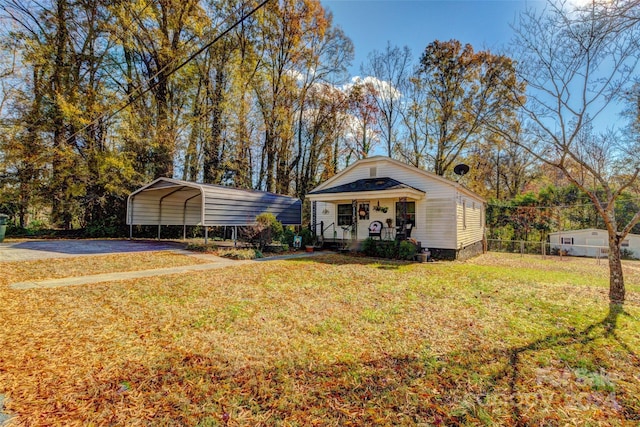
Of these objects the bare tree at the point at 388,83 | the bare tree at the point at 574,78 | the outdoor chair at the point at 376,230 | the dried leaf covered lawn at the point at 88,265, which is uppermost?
the bare tree at the point at 388,83

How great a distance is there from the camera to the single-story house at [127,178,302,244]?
477 inches

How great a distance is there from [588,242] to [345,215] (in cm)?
1543

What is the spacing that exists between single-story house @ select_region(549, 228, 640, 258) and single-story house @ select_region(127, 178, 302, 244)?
16.2m

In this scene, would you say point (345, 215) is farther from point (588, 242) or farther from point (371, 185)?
point (588, 242)

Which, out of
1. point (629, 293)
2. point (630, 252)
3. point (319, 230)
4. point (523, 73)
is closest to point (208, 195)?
point (319, 230)

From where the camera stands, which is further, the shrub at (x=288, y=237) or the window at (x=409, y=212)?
the shrub at (x=288, y=237)

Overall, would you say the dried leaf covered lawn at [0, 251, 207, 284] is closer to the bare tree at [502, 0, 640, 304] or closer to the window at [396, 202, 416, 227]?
the window at [396, 202, 416, 227]

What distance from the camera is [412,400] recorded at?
95.7 inches

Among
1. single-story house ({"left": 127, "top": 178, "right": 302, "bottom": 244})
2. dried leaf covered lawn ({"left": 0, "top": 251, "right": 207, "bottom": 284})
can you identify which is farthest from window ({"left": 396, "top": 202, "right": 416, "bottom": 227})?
Result: dried leaf covered lawn ({"left": 0, "top": 251, "right": 207, "bottom": 284})

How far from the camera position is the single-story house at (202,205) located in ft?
39.8

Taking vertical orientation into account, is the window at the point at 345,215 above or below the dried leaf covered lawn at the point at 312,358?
above

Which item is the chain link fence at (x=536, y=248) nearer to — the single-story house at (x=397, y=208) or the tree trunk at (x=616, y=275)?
the single-story house at (x=397, y=208)

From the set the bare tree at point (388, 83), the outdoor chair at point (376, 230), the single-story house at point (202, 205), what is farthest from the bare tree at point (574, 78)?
the bare tree at point (388, 83)

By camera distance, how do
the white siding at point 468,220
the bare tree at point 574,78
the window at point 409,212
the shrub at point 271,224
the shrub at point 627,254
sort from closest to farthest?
the bare tree at point 574,78, the shrub at point 271,224, the white siding at point 468,220, the window at point 409,212, the shrub at point 627,254
